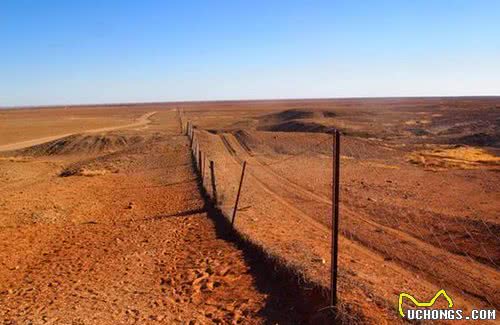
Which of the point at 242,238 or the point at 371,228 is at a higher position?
the point at 242,238

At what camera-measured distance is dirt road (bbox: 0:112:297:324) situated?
764 cm

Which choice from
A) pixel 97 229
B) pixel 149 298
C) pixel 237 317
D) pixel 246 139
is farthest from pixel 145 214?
pixel 246 139

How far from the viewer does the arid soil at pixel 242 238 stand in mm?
7781

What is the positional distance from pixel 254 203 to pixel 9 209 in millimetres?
8783

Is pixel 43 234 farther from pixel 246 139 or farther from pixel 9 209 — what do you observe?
pixel 246 139

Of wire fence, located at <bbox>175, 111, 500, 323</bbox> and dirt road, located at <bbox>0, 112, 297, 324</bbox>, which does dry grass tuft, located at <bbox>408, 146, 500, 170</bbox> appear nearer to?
wire fence, located at <bbox>175, 111, 500, 323</bbox>

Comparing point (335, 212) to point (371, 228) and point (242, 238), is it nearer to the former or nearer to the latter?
point (242, 238)

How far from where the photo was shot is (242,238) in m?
11.0

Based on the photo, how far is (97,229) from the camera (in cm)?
1377

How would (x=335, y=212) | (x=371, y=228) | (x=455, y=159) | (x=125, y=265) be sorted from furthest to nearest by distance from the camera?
1. (x=455, y=159)
2. (x=371, y=228)
3. (x=125, y=265)
4. (x=335, y=212)

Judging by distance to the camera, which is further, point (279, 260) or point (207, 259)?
point (207, 259)

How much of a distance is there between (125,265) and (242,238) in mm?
2808

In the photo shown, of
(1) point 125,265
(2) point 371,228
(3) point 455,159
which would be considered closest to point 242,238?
(1) point 125,265

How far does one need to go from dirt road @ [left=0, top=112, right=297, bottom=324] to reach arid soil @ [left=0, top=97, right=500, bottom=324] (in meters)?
0.04
